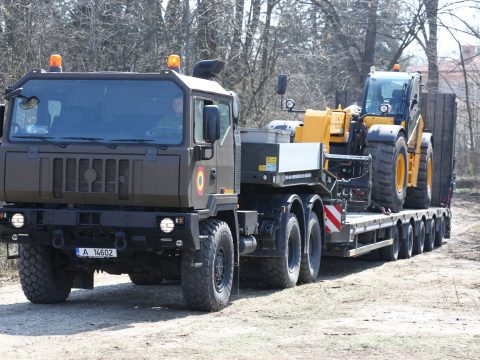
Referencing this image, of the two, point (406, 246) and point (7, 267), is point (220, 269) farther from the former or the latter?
point (406, 246)

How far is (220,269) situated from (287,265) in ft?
7.04

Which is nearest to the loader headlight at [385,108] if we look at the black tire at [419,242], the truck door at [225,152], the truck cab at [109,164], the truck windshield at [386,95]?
the truck windshield at [386,95]

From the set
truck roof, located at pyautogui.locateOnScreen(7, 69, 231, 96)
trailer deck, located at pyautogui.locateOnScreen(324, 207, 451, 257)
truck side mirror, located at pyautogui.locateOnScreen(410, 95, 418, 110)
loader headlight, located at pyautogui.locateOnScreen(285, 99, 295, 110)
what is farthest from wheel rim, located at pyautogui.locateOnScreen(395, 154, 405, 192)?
truck roof, located at pyautogui.locateOnScreen(7, 69, 231, 96)

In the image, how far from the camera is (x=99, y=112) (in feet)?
33.8

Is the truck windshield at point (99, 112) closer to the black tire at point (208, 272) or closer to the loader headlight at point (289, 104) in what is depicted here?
the black tire at point (208, 272)

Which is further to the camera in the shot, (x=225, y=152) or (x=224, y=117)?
(x=224, y=117)

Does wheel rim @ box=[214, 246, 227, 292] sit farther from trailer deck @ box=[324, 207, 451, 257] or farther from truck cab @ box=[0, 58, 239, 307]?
trailer deck @ box=[324, 207, 451, 257]

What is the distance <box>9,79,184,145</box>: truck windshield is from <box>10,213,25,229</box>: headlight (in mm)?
798

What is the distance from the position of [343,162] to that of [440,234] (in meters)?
5.41

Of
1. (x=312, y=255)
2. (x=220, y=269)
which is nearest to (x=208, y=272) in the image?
(x=220, y=269)

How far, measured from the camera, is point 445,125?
21.4m

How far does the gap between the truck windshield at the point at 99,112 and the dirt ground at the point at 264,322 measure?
1884 millimetres

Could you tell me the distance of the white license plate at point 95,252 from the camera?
33.4 ft

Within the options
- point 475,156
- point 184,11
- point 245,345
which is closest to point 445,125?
point 184,11
